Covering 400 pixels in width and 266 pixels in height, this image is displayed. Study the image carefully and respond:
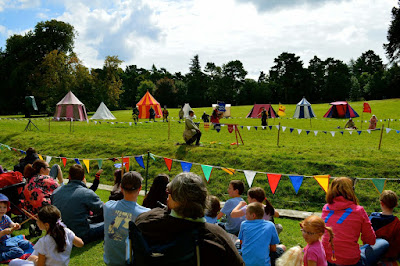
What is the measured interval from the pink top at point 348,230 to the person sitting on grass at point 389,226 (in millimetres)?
684

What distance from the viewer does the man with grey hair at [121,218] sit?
161 inches

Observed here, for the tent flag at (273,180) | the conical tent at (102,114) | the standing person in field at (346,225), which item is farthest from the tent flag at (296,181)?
the conical tent at (102,114)

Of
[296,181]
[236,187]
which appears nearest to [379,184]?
[296,181]

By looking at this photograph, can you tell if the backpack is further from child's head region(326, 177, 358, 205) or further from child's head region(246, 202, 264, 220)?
child's head region(326, 177, 358, 205)

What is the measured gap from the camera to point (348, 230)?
4207 millimetres

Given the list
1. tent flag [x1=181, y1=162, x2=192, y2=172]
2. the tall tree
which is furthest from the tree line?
tent flag [x1=181, y1=162, x2=192, y2=172]

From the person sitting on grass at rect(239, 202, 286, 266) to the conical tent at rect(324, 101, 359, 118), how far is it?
111 ft

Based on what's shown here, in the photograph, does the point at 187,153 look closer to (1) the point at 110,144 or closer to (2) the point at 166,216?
(1) the point at 110,144

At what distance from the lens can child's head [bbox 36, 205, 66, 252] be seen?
3895mm

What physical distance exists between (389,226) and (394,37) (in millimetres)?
50678

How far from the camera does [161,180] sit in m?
4.90

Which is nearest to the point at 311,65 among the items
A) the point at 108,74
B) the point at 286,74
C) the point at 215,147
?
the point at 286,74

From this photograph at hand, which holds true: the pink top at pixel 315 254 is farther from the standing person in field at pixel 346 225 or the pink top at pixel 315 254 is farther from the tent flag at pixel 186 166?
the tent flag at pixel 186 166

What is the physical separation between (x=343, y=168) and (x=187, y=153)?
5810 millimetres
